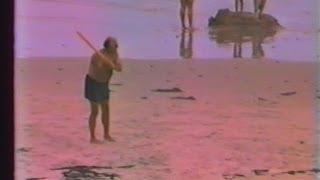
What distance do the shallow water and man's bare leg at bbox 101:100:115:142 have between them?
0.10 meters

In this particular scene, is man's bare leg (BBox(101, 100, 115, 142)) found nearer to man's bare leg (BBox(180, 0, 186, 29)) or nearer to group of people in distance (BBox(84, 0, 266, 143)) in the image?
group of people in distance (BBox(84, 0, 266, 143))

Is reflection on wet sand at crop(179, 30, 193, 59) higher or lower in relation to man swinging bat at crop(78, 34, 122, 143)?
higher

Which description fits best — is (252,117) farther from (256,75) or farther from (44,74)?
(44,74)

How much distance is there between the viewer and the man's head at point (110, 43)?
115 centimetres

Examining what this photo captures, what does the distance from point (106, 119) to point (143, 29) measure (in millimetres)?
188

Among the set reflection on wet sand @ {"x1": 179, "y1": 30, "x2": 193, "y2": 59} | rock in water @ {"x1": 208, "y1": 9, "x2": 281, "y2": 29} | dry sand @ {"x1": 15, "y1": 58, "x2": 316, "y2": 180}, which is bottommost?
dry sand @ {"x1": 15, "y1": 58, "x2": 316, "y2": 180}

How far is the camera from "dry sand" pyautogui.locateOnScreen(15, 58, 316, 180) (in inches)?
44.2

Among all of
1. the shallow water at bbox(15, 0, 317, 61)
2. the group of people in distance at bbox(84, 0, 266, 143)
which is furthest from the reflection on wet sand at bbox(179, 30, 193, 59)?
the group of people in distance at bbox(84, 0, 266, 143)

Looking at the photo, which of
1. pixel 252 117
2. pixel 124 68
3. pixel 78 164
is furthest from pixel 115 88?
pixel 252 117

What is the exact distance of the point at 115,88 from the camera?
1.16 meters

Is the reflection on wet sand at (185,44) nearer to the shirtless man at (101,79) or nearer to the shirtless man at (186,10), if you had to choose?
the shirtless man at (186,10)

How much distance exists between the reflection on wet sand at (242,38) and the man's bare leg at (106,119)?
245 mm

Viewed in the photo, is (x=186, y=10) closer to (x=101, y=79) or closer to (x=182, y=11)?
(x=182, y=11)
